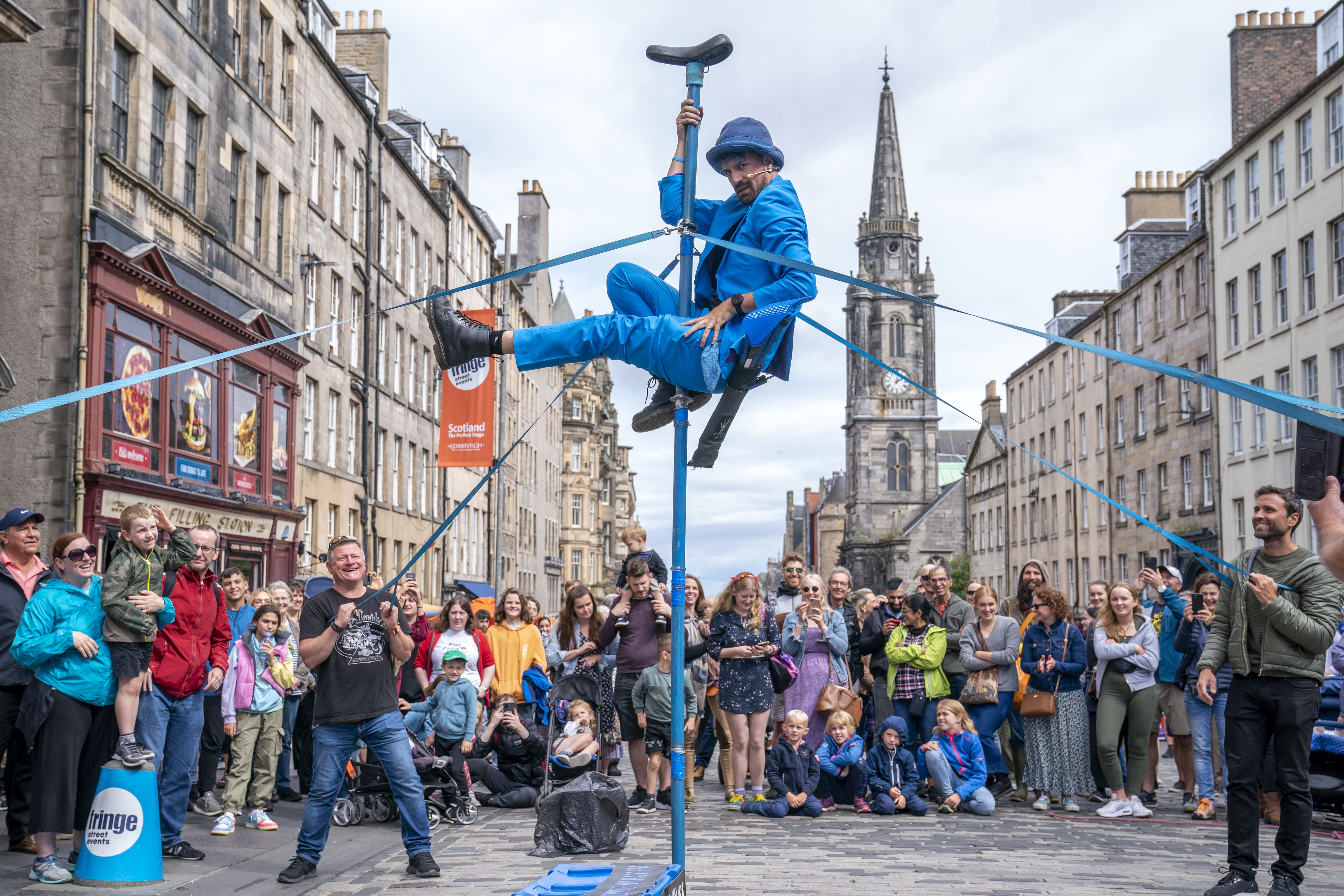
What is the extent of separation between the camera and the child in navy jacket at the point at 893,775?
11047 mm

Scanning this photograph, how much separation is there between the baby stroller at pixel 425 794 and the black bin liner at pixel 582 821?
5.26 ft

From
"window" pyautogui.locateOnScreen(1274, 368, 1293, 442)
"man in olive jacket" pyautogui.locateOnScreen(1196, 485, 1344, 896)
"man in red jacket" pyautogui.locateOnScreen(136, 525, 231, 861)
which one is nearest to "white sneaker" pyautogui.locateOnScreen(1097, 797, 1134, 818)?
"man in olive jacket" pyautogui.locateOnScreen(1196, 485, 1344, 896)

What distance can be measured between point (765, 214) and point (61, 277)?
14.2 m

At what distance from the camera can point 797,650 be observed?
40.1 ft

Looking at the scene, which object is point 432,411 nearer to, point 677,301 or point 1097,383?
point 1097,383

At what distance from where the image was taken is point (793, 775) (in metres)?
11.1

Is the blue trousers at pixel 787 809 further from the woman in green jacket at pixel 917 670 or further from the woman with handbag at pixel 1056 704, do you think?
the woman with handbag at pixel 1056 704

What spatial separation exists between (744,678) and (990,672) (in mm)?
2382

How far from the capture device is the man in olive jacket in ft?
22.3

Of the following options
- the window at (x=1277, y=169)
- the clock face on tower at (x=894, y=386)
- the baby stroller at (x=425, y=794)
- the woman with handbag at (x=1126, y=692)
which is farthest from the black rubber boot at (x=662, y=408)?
the clock face on tower at (x=894, y=386)

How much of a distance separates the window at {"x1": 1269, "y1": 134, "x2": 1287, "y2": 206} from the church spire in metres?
77.4

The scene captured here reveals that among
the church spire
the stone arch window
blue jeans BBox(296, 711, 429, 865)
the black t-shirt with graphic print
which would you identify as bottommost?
blue jeans BBox(296, 711, 429, 865)

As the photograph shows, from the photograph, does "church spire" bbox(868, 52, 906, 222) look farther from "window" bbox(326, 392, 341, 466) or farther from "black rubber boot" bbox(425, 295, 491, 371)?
"black rubber boot" bbox(425, 295, 491, 371)

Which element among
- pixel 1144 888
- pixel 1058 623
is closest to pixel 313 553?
pixel 1058 623
